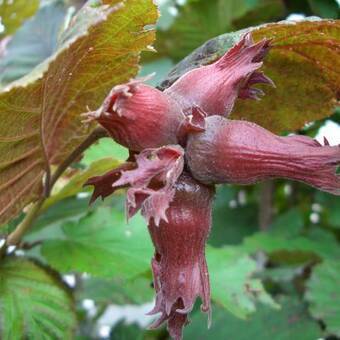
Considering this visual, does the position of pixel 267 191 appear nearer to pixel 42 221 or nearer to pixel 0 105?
pixel 42 221

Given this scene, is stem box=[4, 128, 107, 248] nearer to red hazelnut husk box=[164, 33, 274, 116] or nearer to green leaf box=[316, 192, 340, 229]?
red hazelnut husk box=[164, 33, 274, 116]

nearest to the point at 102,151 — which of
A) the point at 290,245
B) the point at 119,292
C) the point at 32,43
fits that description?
the point at 32,43

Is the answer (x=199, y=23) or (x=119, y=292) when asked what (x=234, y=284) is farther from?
(x=199, y=23)

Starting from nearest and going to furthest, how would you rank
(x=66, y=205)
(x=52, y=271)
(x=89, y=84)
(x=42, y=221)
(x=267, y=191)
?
(x=89, y=84) → (x=52, y=271) → (x=42, y=221) → (x=66, y=205) → (x=267, y=191)

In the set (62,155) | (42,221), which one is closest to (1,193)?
(62,155)

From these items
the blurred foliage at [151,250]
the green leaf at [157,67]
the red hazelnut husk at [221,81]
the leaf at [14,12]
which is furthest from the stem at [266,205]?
the red hazelnut husk at [221,81]

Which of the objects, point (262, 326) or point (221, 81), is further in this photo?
point (262, 326)
